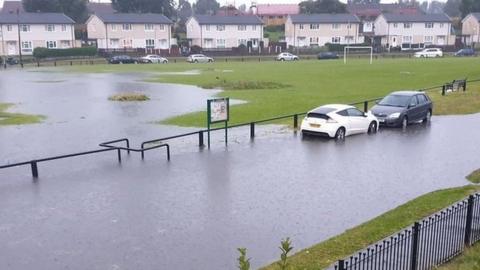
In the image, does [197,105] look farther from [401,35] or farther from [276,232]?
[401,35]

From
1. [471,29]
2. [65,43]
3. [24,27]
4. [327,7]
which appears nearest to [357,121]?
[24,27]

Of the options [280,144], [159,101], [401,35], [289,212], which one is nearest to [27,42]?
[159,101]

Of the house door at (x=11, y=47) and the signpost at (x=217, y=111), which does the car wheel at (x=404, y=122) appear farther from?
the house door at (x=11, y=47)

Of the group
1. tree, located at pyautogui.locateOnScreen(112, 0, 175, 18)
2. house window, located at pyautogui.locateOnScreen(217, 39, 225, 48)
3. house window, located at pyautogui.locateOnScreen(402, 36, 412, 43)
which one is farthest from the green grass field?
tree, located at pyautogui.locateOnScreen(112, 0, 175, 18)

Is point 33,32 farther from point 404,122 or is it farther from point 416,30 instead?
point 404,122

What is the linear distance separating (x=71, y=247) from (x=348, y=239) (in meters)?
5.91

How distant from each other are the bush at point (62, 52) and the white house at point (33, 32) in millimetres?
5408

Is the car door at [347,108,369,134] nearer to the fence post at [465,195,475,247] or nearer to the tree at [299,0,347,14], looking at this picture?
the fence post at [465,195,475,247]

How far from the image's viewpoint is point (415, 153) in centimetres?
2036

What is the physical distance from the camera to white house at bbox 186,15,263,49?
102500 mm

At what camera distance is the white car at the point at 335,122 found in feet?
76.5

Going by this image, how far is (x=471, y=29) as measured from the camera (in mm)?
112062

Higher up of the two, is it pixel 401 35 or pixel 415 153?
pixel 401 35

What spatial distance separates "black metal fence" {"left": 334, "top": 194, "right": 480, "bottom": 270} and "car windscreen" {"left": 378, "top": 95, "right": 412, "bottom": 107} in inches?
654
